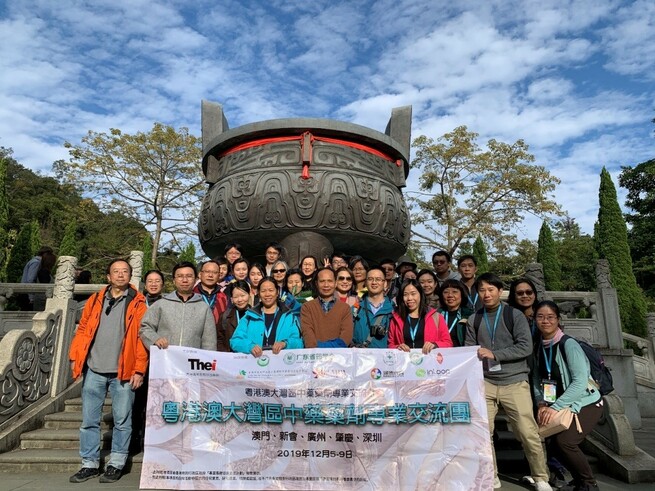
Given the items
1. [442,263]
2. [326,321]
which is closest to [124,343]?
[326,321]

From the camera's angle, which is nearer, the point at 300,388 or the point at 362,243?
the point at 300,388

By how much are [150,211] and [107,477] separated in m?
16.9

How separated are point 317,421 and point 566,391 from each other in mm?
1528

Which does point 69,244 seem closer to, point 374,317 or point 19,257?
point 19,257

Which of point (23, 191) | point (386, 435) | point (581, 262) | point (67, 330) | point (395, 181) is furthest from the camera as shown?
point (23, 191)

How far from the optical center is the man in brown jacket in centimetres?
306

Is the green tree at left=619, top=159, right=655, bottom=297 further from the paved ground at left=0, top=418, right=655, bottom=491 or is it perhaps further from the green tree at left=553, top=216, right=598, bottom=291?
the paved ground at left=0, top=418, right=655, bottom=491

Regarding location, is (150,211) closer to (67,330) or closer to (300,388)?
(67,330)

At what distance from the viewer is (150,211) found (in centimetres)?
1861

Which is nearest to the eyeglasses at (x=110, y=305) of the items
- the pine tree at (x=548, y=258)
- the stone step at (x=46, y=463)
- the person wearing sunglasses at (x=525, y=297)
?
the stone step at (x=46, y=463)

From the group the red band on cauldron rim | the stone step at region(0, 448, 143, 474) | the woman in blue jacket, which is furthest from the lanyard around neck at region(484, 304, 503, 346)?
the red band on cauldron rim

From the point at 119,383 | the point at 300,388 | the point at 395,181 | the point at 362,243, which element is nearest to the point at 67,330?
the point at 119,383

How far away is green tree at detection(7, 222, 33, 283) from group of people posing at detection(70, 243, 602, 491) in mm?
12603

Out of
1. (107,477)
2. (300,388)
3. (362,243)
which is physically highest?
(362,243)
